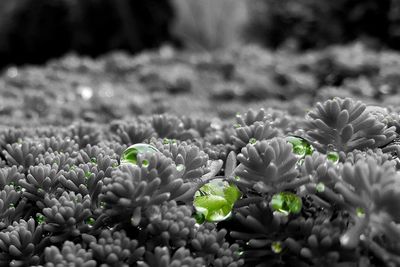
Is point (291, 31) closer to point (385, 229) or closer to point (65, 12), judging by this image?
point (65, 12)

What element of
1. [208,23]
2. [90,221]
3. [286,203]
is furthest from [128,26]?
[286,203]

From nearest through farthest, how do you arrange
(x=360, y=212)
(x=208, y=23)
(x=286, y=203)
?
(x=360, y=212) → (x=286, y=203) → (x=208, y=23)

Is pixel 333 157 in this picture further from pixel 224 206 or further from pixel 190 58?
pixel 190 58

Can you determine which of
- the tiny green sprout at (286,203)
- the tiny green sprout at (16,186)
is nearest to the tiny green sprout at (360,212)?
the tiny green sprout at (286,203)

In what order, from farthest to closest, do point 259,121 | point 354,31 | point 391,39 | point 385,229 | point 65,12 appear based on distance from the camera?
point 65,12 → point 354,31 → point 391,39 → point 259,121 → point 385,229

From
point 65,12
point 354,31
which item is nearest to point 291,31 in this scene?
point 354,31

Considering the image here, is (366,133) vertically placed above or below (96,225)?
above

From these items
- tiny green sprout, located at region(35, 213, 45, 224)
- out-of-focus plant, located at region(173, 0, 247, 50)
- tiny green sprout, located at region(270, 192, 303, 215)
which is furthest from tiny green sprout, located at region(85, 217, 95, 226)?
out-of-focus plant, located at region(173, 0, 247, 50)
